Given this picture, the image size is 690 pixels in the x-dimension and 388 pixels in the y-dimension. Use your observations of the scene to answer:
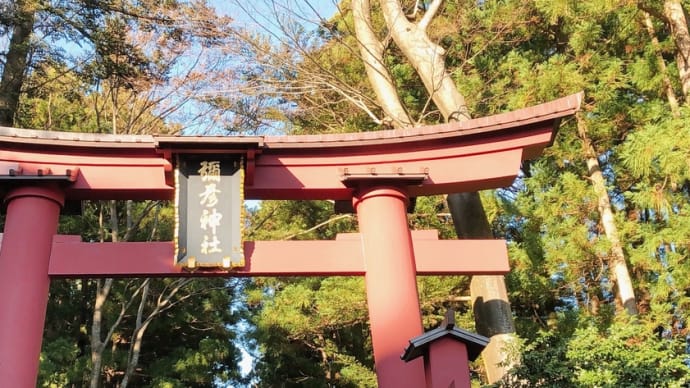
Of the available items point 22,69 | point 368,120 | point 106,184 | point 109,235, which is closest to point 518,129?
point 106,184

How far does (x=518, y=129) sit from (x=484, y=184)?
56cm

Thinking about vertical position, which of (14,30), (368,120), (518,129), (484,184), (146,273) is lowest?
(146,273)

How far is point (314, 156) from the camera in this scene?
5715 millimetres

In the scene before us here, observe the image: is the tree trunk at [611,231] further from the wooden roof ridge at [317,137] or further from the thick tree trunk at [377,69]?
the wooden roof ridge at [317,137]

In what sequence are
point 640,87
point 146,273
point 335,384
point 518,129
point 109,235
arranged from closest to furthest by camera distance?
point 146,273
point 518,129
point 640,87
point 109,235
point 335,384

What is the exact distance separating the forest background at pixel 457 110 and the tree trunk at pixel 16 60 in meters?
0.03

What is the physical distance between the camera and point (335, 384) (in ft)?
45.8

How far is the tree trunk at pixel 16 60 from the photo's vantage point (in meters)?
9.13

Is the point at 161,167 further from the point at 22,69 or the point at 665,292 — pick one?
the point at 665,292

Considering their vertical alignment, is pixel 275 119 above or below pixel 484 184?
above

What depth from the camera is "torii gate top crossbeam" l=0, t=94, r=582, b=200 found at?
539 centimetres

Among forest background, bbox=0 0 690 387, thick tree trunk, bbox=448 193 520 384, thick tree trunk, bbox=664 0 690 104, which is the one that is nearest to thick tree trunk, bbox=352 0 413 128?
forest background, bbox=0 0 690 387

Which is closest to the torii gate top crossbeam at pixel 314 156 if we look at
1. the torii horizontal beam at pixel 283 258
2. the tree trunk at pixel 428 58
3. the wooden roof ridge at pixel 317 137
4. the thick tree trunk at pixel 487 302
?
the wooden roof ridge at pixel 317 137

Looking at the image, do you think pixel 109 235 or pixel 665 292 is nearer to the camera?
pixel 665 292
